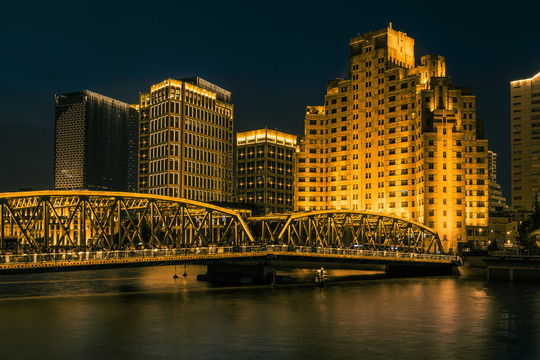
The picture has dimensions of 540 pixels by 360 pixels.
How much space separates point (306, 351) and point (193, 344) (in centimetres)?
A: 750

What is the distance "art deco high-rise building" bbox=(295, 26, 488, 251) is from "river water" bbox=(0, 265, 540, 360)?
7108 cm

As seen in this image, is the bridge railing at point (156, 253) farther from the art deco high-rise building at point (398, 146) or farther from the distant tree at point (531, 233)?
the art deco high-rise building at point (398, 146)

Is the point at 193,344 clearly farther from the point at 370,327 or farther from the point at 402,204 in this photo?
the point at 402,204

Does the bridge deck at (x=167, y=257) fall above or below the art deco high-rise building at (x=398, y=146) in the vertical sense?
below

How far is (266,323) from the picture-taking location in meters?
47.1

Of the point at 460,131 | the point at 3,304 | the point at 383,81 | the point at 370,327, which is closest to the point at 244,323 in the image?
the point at 370,327

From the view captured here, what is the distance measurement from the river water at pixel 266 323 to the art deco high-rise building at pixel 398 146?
7108cm

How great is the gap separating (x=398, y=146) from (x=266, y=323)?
4628 inches

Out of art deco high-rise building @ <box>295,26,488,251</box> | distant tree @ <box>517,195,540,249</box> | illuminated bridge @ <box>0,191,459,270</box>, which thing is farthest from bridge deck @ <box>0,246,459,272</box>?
art deco high-rise building @ <box>295,26,488,251</box>

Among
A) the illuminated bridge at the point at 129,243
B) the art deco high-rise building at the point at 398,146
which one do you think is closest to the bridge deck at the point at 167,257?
the illuminated bridge at the point at 129,243

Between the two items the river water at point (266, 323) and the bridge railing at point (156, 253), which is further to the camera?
the bridge railing at point (156, 253)

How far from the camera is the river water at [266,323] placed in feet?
120

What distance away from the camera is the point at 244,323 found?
154ft


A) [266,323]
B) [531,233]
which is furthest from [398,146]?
[266,323]
